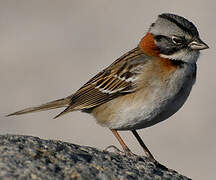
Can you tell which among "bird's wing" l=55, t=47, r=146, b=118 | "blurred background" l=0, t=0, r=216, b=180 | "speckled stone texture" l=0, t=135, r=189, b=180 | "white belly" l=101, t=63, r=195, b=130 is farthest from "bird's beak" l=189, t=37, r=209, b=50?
"blurred background" l=0, t=0, r=216, b=180

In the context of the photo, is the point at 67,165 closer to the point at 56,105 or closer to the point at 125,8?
the point at 56,105

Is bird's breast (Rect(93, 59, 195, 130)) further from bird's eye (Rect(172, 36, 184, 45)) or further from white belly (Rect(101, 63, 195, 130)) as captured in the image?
bird's eye (Rect(172, 36, 184, 45))

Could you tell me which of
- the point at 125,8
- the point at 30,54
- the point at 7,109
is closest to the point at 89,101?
the point at 7,109

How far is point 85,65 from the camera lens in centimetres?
1636

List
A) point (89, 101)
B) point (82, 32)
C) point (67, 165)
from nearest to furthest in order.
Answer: point (67, 165) → point (89, 101) → point (82, 32)

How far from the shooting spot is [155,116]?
8391 mm

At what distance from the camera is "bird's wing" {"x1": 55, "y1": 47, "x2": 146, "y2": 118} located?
29.2ft

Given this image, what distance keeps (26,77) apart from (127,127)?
781 cm

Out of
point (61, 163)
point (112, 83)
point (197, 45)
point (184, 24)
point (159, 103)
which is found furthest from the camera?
point (112, 83)

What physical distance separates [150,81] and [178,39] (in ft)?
1.93

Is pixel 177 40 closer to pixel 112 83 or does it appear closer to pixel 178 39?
pixel 178 39

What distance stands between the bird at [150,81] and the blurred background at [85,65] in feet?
12.1

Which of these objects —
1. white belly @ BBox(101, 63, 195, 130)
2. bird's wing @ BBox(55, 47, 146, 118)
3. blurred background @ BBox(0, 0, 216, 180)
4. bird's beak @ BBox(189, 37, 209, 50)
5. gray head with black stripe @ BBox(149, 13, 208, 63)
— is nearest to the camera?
white belly @ BBox(101, 63, 195, 130)

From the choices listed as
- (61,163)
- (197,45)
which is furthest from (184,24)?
(61,163)
